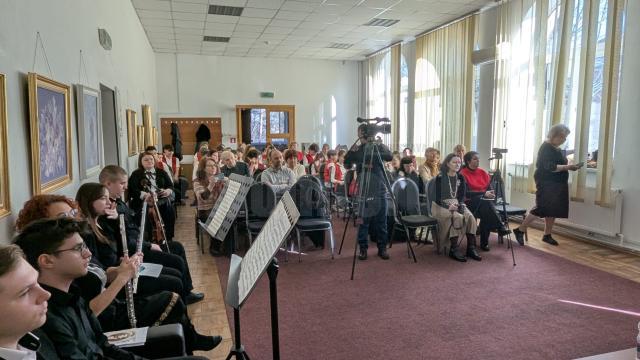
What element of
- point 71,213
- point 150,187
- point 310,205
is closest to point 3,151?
point 71,213

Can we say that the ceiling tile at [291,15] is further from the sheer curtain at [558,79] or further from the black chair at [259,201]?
the black chair at [259,201]

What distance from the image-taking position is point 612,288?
3859 millimetres

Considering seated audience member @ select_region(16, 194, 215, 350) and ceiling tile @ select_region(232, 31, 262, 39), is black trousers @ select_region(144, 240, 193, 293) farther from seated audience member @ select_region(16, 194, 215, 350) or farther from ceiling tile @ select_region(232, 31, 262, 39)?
ceiling tile @ select_region(232, 31, 262, 39)

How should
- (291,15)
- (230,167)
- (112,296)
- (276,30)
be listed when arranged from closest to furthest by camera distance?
1. (112,296)
2. (230,167)
3. (291,15)
4. (276,30)

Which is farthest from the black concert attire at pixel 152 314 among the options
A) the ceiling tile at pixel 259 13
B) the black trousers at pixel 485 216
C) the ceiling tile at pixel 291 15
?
the ceiling tile at pixel 291 15

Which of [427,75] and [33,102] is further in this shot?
[427,75]

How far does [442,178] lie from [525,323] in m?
2.14

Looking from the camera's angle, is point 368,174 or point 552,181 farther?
point 552,181

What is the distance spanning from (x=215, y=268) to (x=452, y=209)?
2760 millimetres

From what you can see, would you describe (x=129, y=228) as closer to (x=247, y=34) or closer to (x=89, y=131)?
(x=89, y=131)

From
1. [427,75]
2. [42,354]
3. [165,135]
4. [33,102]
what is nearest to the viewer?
[42,354]

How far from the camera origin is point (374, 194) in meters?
4.83

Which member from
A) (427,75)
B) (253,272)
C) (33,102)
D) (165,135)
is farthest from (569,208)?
(165,135)

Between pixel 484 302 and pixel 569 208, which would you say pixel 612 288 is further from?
pixel 569 208
